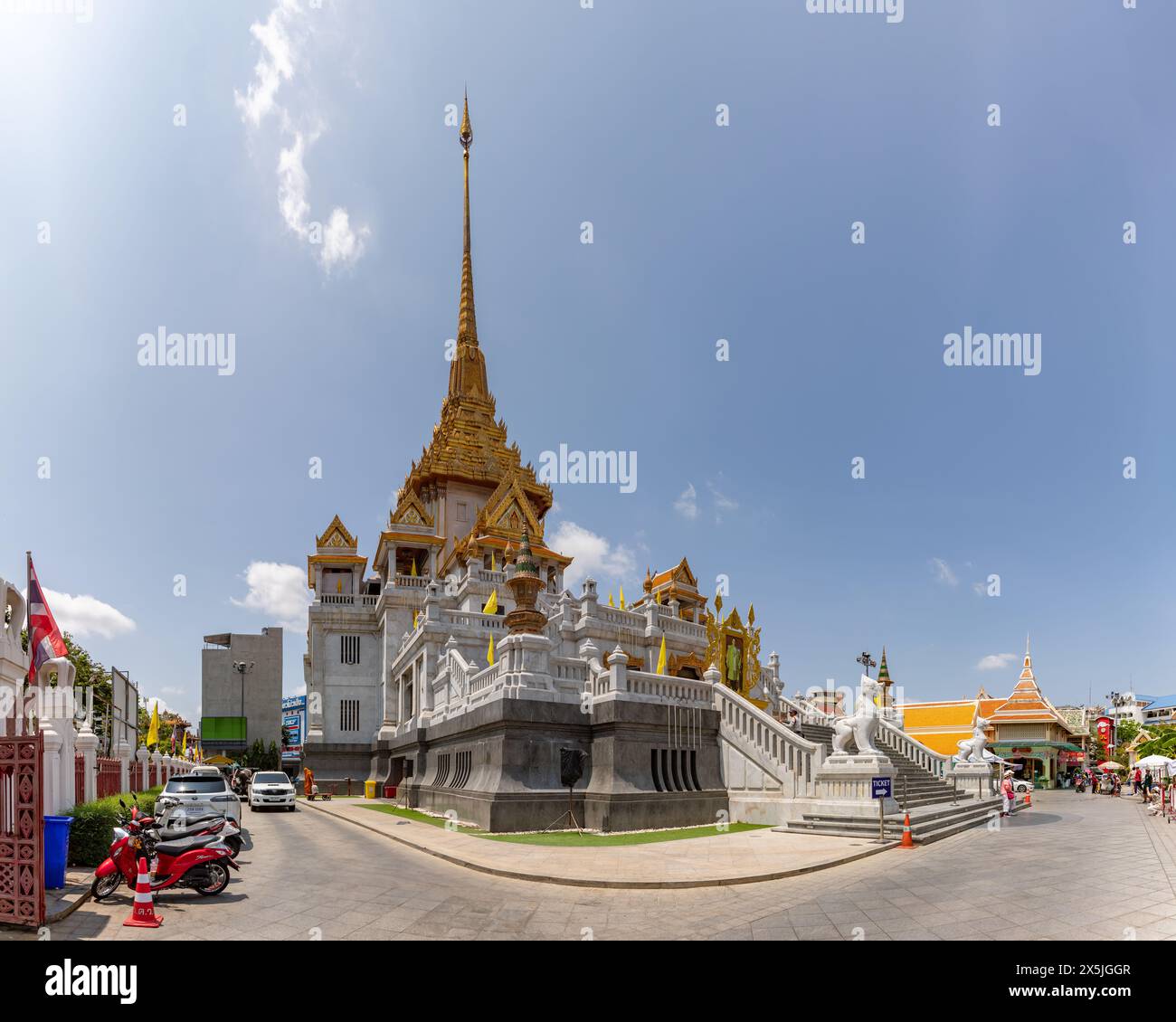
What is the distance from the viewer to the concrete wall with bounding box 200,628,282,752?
96.6m

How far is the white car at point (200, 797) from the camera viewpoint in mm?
19438

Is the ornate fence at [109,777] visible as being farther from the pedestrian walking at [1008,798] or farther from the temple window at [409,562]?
the pedestrian walking at [1008,798]

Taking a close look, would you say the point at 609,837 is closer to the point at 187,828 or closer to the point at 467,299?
the point at 187,828

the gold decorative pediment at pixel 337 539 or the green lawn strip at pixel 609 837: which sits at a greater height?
the gold decorative pediment at pixel 337 539

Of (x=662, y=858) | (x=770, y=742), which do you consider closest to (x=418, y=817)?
(x=770, y=742)

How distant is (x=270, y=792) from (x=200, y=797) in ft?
37.1

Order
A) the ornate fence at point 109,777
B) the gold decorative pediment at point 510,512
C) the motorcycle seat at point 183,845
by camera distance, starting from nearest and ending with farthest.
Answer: the motorcycle seat at point 183,845, the ornate fence at point 109,777, the gold decorative pediment at point 510,512

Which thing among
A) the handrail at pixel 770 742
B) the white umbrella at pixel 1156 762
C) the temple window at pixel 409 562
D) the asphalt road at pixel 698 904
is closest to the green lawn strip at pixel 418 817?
the asphalt road at pixel 698 904

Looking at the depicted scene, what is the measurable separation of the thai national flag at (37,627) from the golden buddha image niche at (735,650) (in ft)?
90.8

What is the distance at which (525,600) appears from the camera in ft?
78.0

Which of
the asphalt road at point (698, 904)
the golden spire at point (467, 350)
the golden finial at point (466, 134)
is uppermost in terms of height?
the golden finial at point (466, 134)

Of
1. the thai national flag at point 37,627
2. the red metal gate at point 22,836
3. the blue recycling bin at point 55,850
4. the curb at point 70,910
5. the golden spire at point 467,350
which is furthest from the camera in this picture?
the golden spire at point 467,350
